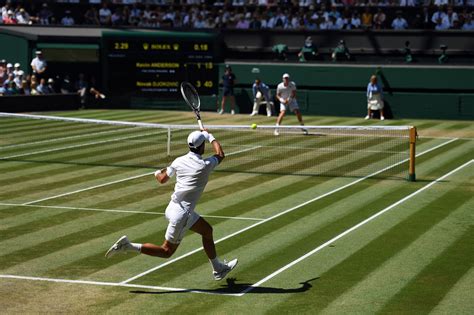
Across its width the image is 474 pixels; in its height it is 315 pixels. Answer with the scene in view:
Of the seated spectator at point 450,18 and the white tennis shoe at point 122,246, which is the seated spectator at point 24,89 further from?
the white tennis shoe at point 122,246

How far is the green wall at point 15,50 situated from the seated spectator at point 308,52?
40.8 ft

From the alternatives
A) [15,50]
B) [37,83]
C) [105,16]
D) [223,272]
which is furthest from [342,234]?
[105,16]

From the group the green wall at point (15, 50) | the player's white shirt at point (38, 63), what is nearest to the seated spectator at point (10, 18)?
the green wall at point (15, 50)

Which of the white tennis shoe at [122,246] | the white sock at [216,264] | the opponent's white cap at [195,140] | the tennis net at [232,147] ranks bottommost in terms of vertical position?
the tennis net at [232,147]

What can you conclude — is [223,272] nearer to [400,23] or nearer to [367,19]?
[400,23]

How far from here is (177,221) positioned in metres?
13.2

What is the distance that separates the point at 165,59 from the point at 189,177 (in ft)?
104

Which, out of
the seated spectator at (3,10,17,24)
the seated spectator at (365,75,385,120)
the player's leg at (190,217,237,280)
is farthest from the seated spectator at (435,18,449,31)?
the player's leg at (190,217,237,280)

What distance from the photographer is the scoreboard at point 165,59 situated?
44.3 m

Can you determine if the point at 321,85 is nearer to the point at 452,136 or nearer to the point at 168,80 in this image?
the point at 168,80

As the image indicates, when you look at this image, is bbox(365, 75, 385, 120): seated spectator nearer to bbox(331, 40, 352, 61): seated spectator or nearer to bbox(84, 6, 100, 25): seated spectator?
bbox(331, 40, 352, 61): seated spectator

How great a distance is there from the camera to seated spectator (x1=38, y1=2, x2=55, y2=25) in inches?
1858

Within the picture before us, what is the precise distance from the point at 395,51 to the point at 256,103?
6892 mm

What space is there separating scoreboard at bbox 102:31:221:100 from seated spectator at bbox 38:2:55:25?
13.8 ft
